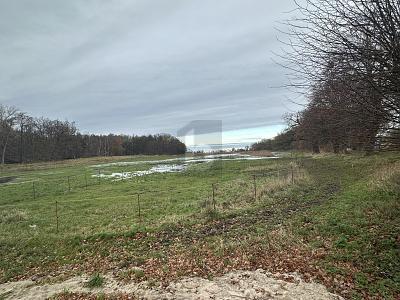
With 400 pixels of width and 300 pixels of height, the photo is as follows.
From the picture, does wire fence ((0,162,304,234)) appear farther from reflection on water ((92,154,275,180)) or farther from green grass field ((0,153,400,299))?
reflection on water ((92,154,275,180))

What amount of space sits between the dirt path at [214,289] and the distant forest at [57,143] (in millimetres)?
80427

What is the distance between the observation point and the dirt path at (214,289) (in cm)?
654

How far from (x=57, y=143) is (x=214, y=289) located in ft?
323

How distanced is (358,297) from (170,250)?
5.27 meters

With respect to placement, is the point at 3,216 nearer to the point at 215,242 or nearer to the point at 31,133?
the point at 215,242

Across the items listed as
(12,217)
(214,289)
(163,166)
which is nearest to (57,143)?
(163,166)

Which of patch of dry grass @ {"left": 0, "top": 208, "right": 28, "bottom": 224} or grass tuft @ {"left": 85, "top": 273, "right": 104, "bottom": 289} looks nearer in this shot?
grass tuft @ {"left": 85, "top": 273, "right": 104, "bottom": 289}

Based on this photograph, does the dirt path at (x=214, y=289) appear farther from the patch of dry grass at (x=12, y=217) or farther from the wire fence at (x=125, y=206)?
the patch of dry grass at (x=12, y=217)

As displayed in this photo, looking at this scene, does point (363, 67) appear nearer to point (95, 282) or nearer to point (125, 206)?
point (95, 282)

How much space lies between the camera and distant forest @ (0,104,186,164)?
83938mm

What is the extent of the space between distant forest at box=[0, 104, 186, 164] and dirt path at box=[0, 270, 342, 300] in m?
80.4

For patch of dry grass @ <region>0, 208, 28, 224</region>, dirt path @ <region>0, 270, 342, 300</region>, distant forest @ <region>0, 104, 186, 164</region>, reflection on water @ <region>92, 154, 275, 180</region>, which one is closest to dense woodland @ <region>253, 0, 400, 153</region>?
dirt path @ <region>0, 270, 342, 300</region>

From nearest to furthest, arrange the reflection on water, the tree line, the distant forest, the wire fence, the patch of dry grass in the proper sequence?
the tree line, the wire fence, the patch of dry grass, the reflection on water, the distant forest

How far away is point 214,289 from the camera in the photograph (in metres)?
6.93
